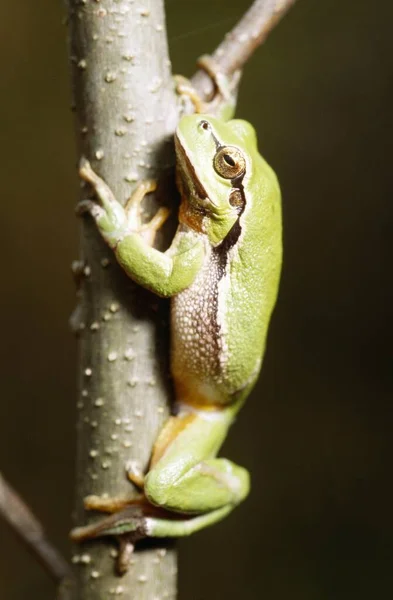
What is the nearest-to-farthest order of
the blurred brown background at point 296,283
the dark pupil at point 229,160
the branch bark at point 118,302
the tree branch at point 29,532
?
the branch bark at point 118,302, the dark pupil at point 229,160, the tree branch at point 29,532, the blurred brown background at point 296,283

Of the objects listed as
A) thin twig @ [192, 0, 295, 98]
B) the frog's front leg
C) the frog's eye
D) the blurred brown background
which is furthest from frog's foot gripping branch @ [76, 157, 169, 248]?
the blurred brown background

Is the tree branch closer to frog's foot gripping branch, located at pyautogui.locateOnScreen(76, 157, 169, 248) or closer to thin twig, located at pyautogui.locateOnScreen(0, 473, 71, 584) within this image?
thin twig, located at pyautogui.locateOnScreen(0, 473, 71, 584)

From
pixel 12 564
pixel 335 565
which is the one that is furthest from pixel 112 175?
pixel 12 564

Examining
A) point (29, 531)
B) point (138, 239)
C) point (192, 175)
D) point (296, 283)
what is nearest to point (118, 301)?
point (138, 239)

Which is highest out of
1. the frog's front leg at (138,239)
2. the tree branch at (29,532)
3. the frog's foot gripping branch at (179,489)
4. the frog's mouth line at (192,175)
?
the frog's mouth line at (192,175)

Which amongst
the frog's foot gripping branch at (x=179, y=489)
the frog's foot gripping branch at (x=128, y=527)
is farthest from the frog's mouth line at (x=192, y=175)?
the frog's foot gripping branch at (x=128, y=527)

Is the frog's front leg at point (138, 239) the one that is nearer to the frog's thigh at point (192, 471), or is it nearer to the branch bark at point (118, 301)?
the branch bark at point (118, 301)

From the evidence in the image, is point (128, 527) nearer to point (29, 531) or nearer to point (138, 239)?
point (29, 531)
